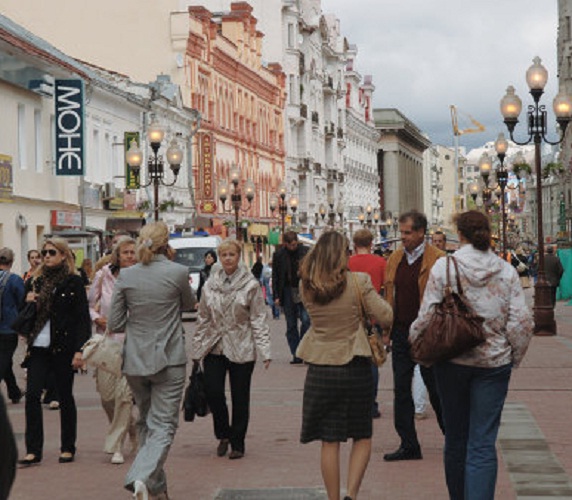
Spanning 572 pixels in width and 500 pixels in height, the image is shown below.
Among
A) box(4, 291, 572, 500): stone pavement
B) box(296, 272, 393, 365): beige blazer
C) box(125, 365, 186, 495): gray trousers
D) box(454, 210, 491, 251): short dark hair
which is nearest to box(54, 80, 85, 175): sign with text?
box(4, 291, 572, 500): stone pavement

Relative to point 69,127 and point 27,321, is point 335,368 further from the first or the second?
point 69,127

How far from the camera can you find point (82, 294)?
35.7 ft

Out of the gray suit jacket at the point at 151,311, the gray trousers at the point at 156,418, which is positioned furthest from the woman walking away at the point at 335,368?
the gray suit jacket at the point at 151,311

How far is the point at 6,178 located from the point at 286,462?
80.4 ft

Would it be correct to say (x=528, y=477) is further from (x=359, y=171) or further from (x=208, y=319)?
(x=359, y=171)

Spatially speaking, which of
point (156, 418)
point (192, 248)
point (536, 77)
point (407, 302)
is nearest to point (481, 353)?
point (156, 418)

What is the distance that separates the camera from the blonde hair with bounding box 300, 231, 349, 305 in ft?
26.9

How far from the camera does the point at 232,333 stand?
1091 cm

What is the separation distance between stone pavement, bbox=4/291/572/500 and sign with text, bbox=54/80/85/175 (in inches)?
902

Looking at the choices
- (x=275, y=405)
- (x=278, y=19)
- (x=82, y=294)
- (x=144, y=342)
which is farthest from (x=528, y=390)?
(x=278, y=19)

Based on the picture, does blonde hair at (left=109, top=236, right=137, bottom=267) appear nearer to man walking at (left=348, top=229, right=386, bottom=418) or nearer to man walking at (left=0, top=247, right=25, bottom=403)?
man walking at (left=348, top=229, right=386, bottom=418)

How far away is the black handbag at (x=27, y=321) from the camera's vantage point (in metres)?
10.9

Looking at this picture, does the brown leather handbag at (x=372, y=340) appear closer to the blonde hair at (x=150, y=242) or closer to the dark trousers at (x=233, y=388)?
the blonde hair at (x=150, y=242)

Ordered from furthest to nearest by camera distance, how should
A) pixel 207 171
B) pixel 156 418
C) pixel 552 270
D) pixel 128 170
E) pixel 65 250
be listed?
pixel 207 171
pixel 128 170
pixel 552 270
pixel 65 250
pixel 156 418
